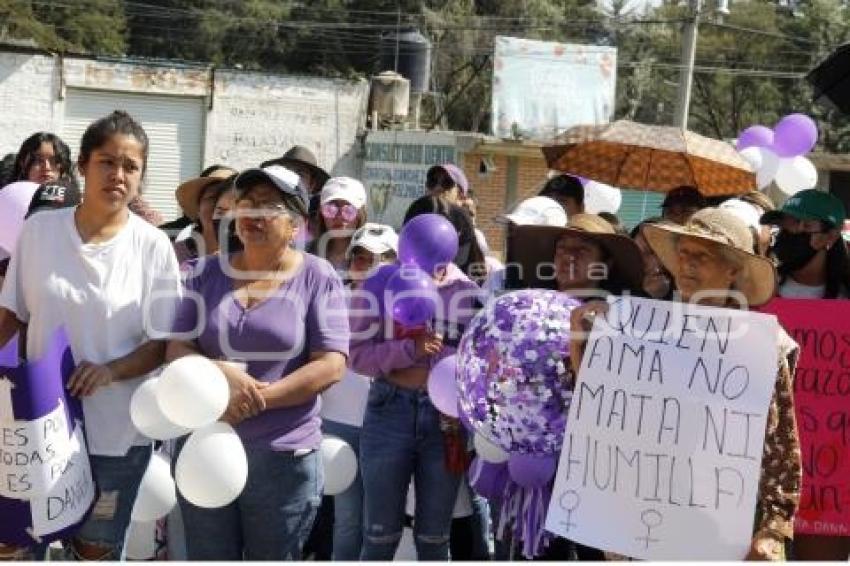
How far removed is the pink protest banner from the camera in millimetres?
4578

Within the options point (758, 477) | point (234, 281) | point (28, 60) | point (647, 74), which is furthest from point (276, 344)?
point (647, 74)

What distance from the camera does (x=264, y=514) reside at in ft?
13.6

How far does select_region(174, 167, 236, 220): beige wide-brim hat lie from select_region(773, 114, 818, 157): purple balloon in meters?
4.87

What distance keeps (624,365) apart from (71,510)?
1.68 meters

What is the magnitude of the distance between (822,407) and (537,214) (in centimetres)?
162

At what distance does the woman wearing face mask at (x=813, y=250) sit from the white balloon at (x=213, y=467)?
2.43 metres

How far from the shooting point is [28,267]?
3932 millimetres

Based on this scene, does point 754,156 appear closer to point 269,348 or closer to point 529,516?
point 529,516

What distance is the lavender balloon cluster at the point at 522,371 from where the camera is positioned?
413 cm

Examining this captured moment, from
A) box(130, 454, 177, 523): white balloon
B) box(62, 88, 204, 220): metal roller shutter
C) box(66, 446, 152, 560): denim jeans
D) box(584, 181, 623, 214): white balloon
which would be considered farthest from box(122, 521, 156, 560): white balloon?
box(62, 88, 204, 220): metal roller shutter

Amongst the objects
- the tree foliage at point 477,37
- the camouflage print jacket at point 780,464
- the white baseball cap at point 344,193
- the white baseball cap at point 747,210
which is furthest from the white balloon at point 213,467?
the tree foliage at point 477,37

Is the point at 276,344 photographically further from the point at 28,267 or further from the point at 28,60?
the point at 28,60

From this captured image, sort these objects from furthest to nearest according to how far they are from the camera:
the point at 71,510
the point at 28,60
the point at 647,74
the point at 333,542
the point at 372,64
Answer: the point at 372,64
the point at 647,74
the point at 28,60
the point at 333,542
the point at 71,510

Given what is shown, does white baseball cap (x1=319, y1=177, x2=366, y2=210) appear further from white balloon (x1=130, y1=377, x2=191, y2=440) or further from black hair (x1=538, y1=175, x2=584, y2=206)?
white balloon (x1=130, y1=377, x2=191, y2=440)
